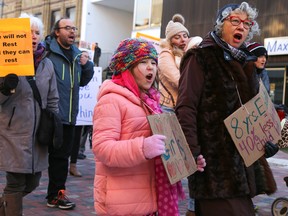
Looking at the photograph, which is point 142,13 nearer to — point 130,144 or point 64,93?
point 64,93

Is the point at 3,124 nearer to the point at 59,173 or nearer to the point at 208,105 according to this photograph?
the point at 59,173

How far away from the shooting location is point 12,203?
11.1 feet

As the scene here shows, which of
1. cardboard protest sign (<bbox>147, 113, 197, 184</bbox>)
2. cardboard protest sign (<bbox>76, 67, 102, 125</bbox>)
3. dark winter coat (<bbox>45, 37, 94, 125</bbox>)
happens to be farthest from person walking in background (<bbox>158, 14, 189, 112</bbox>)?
cardboard protest sign (<bbox>76, 67, 102, 125</bbox>)

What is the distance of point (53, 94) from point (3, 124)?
0.59 m

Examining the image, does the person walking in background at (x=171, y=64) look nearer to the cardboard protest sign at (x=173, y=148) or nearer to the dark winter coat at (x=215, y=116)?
the dark winter coat at (x=215, y=116)

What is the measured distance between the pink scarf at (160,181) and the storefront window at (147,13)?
1926 centimetres

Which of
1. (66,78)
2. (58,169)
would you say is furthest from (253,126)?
(66,78)

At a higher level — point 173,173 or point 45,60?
point 45,60

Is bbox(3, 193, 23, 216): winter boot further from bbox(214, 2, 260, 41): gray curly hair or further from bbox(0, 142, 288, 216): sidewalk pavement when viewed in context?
bbox(214, 2, 260, 41): gray curly hair

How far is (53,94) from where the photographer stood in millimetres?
3826

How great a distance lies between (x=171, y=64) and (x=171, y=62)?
1.1 inches

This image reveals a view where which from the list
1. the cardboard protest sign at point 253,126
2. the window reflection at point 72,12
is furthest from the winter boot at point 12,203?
the window reflection at point 72,12

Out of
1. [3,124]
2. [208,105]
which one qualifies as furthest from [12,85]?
[208,105]

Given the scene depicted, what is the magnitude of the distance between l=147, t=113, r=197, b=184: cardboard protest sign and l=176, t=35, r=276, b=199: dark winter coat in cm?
10
